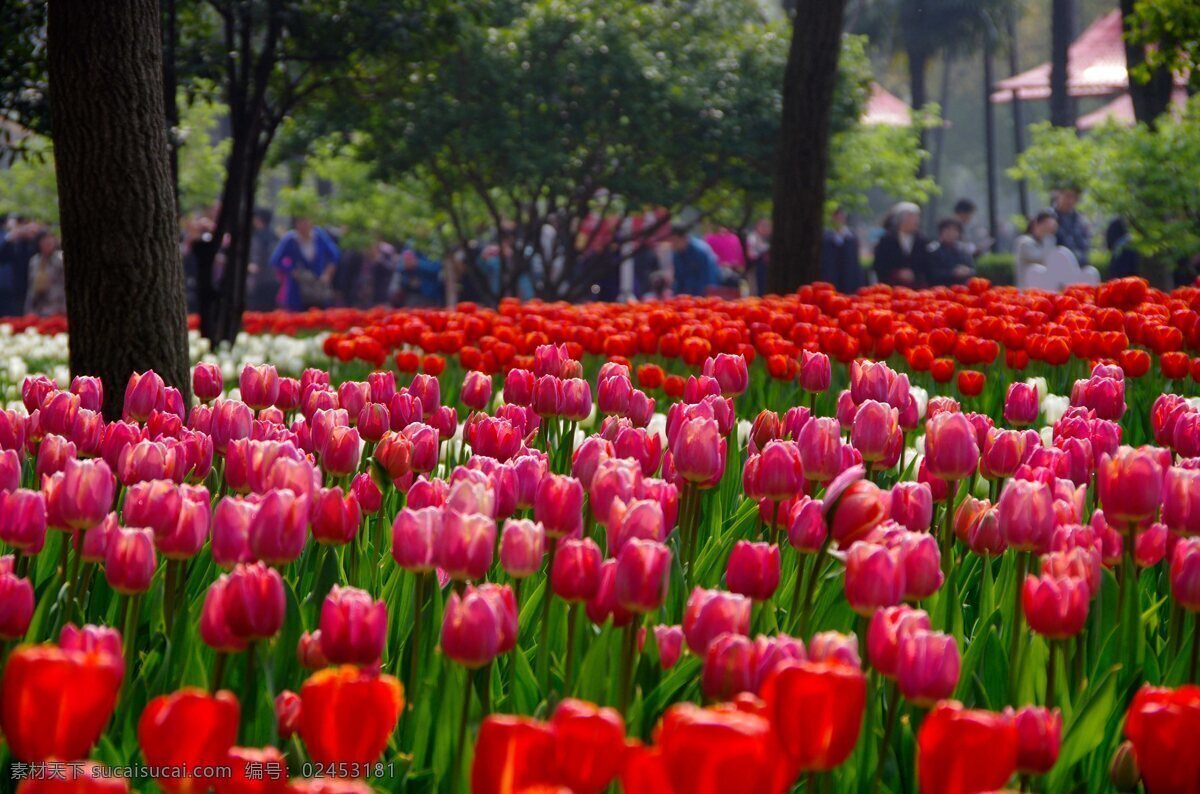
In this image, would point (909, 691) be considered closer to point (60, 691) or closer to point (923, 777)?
point (923, 777)

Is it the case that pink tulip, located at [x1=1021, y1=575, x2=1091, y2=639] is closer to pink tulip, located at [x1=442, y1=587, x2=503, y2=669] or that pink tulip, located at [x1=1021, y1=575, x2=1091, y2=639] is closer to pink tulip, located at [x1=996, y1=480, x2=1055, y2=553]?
pink tulip, located at [x1=996, y1=480, x2=1055, y2=553]

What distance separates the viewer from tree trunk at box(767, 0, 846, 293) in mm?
Result: 11820

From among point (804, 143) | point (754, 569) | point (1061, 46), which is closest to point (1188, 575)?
point (754, 569)

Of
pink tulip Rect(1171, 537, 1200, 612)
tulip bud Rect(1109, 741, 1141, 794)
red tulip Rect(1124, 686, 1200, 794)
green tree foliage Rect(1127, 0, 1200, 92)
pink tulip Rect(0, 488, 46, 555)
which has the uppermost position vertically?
green tree foliage Rect(1127, 0, 1200, 92)

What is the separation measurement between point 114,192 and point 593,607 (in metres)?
3.30

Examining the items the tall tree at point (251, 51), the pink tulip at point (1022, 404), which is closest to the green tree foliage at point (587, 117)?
the tall tree at point (251, 51)

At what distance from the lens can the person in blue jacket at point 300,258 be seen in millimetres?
18938

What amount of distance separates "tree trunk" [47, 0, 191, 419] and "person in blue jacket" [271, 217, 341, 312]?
13.7m

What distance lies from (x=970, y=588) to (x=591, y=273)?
50.3 ft

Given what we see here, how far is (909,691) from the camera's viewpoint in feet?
5.45

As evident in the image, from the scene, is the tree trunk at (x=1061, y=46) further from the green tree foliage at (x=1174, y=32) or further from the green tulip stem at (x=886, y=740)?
the green tulip stem at (x=886, y=740)

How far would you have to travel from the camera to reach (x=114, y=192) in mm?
4762

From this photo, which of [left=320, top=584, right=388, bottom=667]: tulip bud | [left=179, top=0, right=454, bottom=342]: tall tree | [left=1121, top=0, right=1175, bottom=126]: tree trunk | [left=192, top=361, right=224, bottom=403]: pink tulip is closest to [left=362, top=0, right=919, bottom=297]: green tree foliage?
[left=1121, top=0, right=1175, bottom=126]: tree trunk

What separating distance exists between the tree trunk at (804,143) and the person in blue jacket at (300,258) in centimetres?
794
